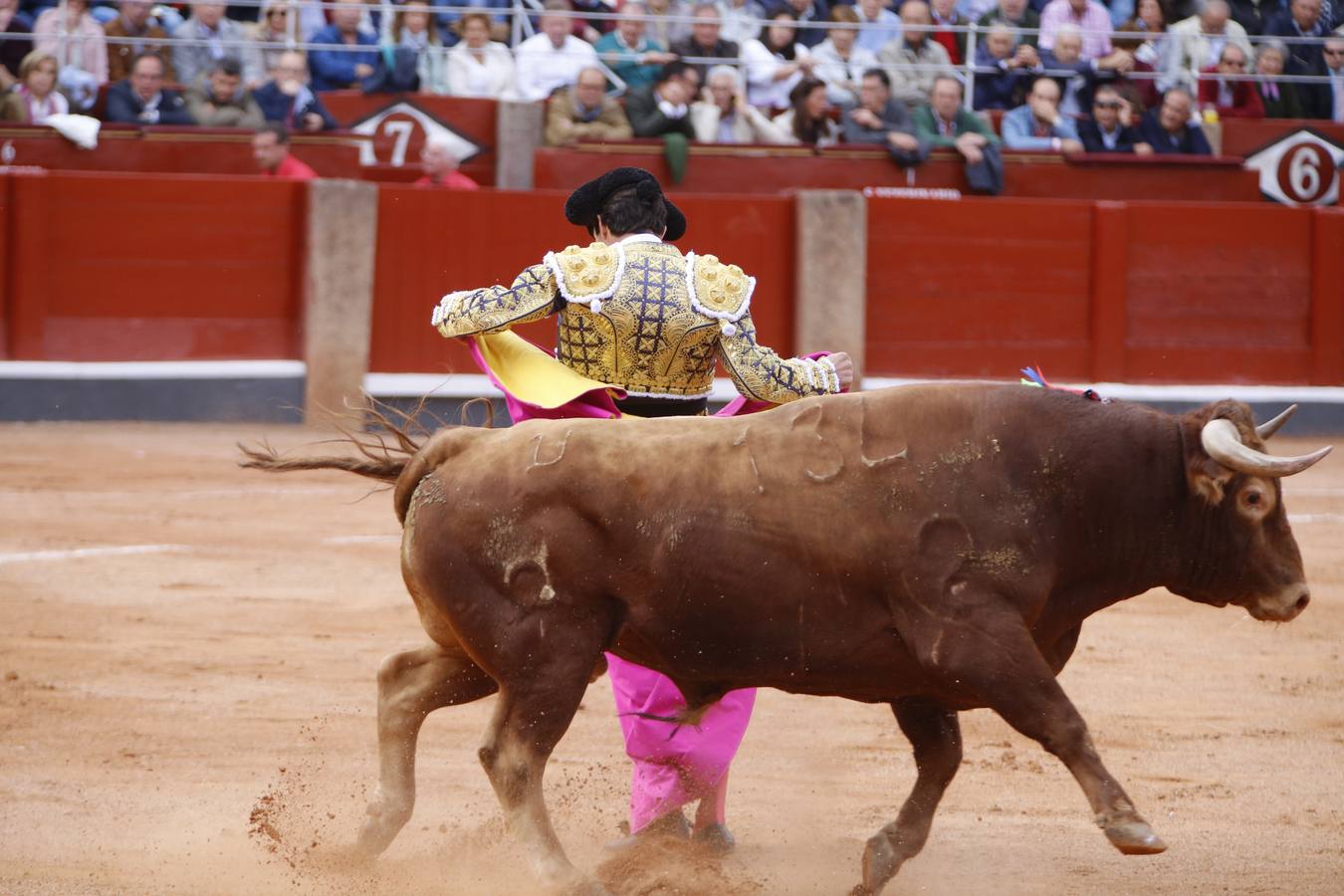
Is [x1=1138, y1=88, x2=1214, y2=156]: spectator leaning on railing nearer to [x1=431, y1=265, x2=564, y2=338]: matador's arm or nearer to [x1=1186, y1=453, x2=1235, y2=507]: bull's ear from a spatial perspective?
[x1=431, y1=265, x2=564, y2=338]: matador's arm

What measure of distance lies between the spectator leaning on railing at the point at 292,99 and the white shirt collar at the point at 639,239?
636 centimetres

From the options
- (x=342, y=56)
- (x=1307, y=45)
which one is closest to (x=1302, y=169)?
(x=1307, y=45)

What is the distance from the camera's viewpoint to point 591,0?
9836 mm

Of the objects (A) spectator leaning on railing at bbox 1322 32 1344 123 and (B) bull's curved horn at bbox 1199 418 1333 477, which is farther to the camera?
(A) spectator leaning on railing at bbox 1322 32 1344 123

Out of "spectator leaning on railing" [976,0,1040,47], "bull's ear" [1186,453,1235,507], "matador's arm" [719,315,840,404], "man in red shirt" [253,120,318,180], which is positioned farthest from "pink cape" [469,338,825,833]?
"spectator leaning on railing" [976,0,1040,47]

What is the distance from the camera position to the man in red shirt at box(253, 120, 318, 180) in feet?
29.8

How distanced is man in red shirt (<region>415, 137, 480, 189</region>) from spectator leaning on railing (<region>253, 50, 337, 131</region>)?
1.92 ft

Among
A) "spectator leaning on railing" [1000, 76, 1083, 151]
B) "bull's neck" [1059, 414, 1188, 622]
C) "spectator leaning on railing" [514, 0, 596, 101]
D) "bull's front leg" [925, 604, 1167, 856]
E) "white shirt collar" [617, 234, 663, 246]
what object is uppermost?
"spectator leaning on railing" [514, 0, 596, 101]

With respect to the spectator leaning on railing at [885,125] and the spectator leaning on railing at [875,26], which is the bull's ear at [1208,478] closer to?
the spectator leaning on railing at [885,125]

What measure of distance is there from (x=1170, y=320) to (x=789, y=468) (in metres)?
7.85

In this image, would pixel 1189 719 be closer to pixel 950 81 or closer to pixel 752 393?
pixel 752 393

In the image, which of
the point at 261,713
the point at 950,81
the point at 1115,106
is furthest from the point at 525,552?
the point at 1115,106

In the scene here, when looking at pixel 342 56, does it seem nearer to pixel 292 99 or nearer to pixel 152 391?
pixel 292 99

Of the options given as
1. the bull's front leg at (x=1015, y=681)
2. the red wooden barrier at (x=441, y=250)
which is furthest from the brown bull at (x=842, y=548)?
the red wooden barrier at (x=441, y=250)
